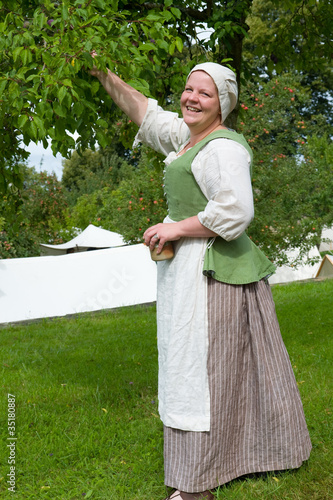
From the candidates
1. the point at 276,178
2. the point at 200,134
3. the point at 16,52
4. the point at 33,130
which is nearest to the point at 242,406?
the point at 200,134

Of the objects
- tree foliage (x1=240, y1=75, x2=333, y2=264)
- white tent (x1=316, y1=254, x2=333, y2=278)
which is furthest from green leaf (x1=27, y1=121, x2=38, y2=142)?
white tent (x1=316, y1=254, x2=333, y2=278)

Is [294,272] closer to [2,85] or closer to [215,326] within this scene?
[215,326]

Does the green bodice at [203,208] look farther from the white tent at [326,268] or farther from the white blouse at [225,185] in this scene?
the white tent at [326,268]

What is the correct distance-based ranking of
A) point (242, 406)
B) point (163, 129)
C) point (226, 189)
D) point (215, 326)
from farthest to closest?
1. point (163, 129)
2. point (242, 406)
3. point (215, 326)
4. point (226, 189)

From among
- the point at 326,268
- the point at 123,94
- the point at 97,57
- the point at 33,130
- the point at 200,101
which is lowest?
the point at 326,268

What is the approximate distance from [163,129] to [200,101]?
409 mm

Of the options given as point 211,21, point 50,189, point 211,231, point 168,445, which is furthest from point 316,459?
point 50,189

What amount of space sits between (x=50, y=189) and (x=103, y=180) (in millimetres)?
9932

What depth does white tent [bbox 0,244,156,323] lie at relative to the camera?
8180mm

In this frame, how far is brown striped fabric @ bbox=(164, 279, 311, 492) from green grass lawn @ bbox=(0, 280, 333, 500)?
15 cm

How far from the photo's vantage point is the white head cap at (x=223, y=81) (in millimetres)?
2426

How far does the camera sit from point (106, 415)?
11.9 feet

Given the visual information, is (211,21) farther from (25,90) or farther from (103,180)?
(103,180)

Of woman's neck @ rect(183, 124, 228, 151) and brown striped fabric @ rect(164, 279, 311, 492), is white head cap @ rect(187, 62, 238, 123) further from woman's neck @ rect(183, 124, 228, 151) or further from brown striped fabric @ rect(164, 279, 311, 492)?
brown striped fabric @ rect(164, 279, 311, 492)
